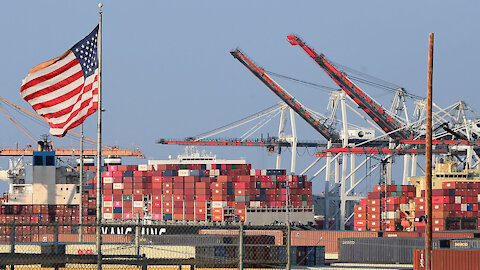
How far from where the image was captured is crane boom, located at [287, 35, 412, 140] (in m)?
110

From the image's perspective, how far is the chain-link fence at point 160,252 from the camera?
1681 cm

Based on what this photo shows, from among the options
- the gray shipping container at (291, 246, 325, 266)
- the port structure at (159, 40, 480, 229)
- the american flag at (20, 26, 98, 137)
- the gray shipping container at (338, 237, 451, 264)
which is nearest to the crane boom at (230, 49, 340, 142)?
the port structure at (159, 40, 480, 229)

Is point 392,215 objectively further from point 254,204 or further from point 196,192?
point 196,192

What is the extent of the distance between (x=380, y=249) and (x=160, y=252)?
16.2 meters

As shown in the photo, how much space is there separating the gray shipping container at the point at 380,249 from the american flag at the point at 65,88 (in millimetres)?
26628

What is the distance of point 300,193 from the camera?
350 ft

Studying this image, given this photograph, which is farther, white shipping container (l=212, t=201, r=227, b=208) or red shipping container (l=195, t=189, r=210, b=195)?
red shipping container (l=195, t=189, r=210, b=195)

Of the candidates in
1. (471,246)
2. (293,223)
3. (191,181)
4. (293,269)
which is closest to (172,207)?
(191,181)

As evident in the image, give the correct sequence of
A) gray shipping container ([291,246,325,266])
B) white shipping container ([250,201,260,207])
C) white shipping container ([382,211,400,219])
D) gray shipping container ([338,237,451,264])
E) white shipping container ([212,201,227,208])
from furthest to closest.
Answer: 1. white shipping container ([212,201,227,208])
2. white shipping container ([250,201,260,207])
3. white shipping container ([382,211,400,219])
4. gray shipping container ([338,237,451,264])
5. gray shipping container ([291,246,325,266])

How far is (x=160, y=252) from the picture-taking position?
34844 mm

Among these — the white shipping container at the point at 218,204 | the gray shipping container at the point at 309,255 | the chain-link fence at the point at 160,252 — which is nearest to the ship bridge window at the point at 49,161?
the white shipping container at the point at 218,204

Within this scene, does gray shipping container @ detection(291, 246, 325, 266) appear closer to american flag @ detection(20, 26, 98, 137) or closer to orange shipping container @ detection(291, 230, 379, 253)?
american flag @ detection(20, 26, 98, 137)

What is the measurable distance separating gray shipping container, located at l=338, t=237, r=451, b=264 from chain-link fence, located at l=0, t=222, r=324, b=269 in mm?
4946

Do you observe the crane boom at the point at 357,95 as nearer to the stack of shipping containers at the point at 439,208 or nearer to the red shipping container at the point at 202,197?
the stack of shipping containers at the point at 439,208
